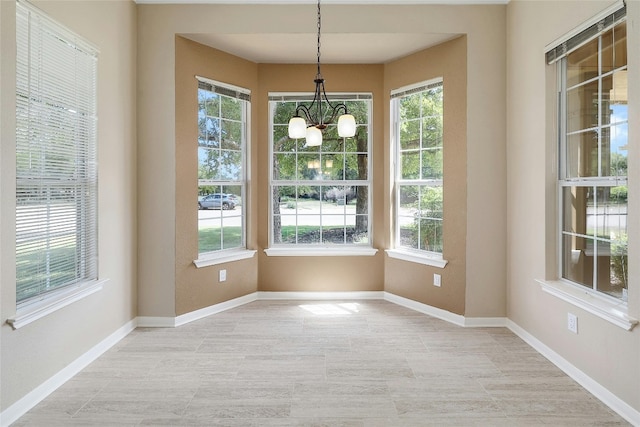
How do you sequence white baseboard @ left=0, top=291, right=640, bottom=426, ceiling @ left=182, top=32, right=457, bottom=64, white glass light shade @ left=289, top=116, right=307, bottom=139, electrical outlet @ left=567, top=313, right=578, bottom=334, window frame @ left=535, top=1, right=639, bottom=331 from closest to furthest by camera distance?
white baseboard @ left=0, top=291, right=640, bottom=426 < window frame @ left=535, top=1, right=639, bottom=331 < electrical outlet @ left=567, top=313, right=578, bottom=334 < white glass light shade @ left=289, top=116, right=307, bottom=139 < ceiling @ left=182, top=32, right=457, bottom=64

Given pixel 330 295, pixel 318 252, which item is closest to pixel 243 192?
pixel 318 252

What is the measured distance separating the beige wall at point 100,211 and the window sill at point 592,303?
11.2ft

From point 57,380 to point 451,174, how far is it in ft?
11.9

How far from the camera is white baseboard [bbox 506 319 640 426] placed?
98.6 inches

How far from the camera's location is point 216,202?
4.78 metres

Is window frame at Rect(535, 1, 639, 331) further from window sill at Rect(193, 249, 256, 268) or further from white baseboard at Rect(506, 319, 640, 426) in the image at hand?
window sill at Rect(193, 249, 256, 268)

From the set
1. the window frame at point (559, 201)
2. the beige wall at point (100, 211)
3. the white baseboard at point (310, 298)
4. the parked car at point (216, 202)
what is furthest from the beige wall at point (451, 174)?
the beige wall at point (100, 211)

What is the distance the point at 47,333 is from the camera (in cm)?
286

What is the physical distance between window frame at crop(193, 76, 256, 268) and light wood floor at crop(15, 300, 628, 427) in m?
0.74

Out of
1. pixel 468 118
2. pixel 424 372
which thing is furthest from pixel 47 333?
pixel 468 118

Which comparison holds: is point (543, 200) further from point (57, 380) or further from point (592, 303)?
point (57, 380)

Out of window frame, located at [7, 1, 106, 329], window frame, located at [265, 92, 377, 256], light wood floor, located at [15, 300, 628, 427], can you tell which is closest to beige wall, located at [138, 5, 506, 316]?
light wood floor, located at [15, 300, 628, 427]

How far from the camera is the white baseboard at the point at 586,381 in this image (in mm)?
2504

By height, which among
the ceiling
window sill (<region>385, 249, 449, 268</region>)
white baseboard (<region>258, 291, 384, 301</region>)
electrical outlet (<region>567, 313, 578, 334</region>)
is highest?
the ceiling
